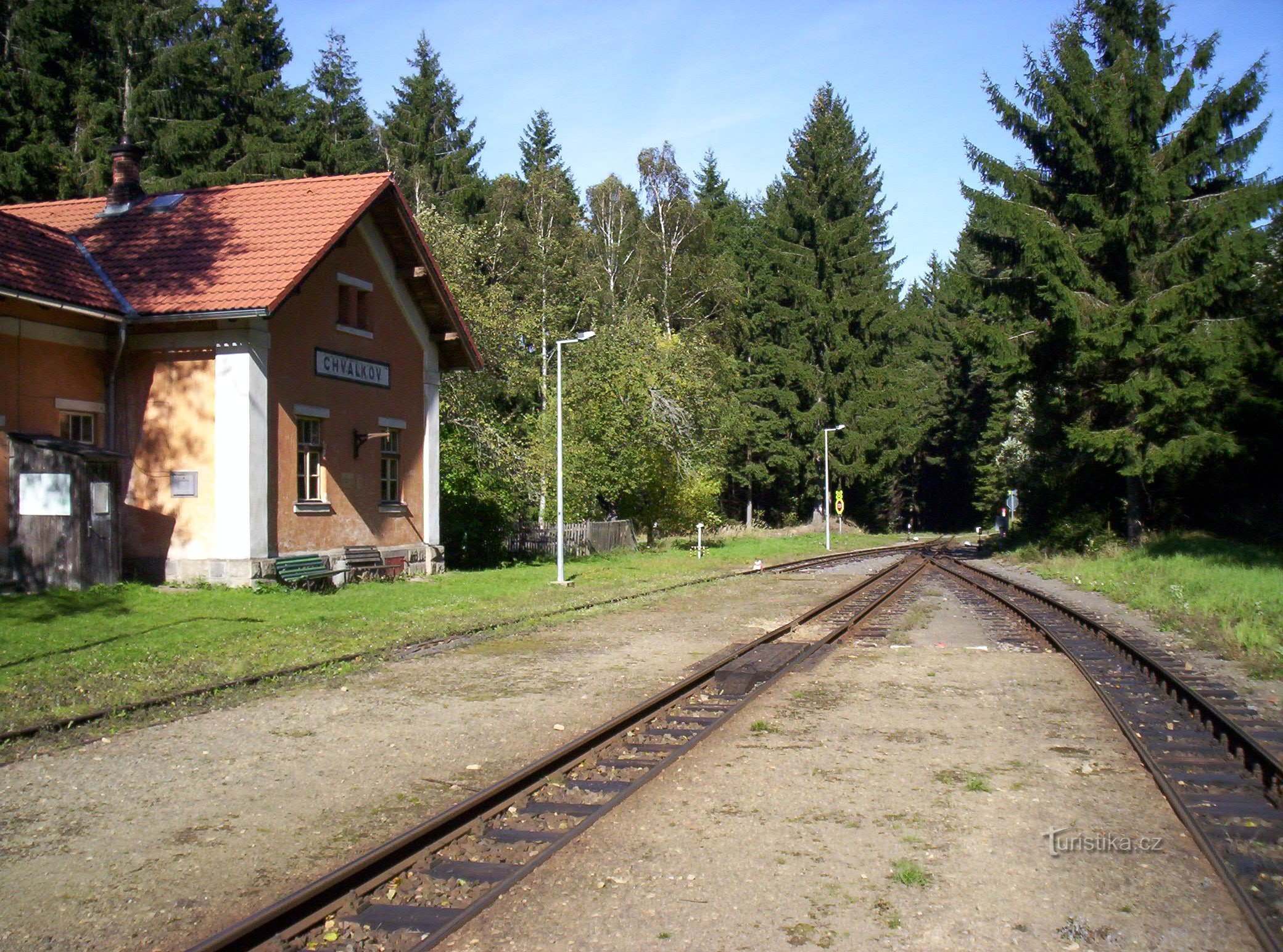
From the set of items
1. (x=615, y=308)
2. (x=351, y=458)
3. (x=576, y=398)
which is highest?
(x=615, y=308)

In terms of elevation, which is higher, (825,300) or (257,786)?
(825,300)

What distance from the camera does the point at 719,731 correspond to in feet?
28.5

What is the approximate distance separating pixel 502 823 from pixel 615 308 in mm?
40544

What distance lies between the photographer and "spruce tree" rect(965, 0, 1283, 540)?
27547 mm

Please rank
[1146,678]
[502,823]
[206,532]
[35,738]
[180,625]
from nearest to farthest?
[502,823], [35,738], [1146,678], [180,625], [206,532]

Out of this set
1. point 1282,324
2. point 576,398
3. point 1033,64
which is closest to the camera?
point 1282,324

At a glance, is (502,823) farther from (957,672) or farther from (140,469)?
(140,469)

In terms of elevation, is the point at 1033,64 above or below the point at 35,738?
above

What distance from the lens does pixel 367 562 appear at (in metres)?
21.5

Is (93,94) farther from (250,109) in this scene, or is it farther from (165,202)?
(165,202)

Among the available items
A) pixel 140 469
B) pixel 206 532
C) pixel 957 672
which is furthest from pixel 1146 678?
pixel 140 469

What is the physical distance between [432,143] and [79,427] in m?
37.2

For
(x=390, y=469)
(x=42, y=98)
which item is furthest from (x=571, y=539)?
(x=42, y=98)

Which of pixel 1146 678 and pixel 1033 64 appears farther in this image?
pixel 1033 64
